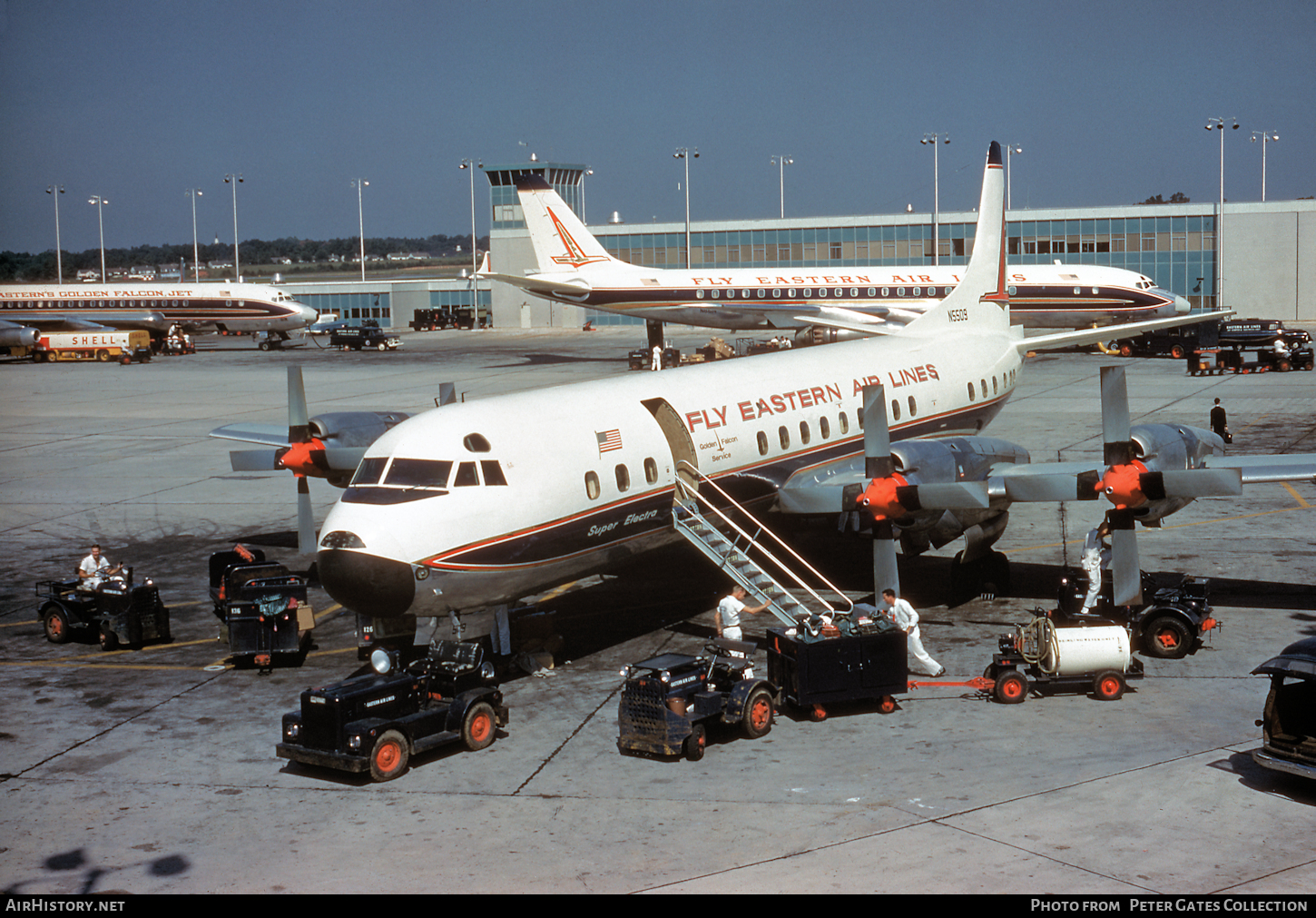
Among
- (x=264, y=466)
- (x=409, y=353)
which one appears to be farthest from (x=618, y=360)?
(x=264, y=466)

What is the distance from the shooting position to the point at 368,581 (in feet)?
58.0

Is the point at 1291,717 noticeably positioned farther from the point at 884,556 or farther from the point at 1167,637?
the point at 884,556

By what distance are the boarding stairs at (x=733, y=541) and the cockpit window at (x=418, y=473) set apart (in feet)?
16.5

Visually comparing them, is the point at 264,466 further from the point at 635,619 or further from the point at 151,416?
the point at 151,416

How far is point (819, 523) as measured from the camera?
82.1 ft

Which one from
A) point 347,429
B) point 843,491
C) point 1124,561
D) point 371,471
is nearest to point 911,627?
point 843,491

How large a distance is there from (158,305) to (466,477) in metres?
90.4

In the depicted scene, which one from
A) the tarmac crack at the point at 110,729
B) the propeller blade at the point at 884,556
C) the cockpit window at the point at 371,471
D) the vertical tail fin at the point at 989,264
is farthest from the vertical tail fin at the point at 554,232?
the tarmac crack at the point at 110,729

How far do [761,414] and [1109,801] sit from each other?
11.8 metres

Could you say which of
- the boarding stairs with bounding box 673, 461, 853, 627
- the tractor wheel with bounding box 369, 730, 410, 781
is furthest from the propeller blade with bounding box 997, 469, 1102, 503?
the tractor wheel with bounding box 369, 730, 410, 781

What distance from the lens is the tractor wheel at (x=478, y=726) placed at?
55.6 feet

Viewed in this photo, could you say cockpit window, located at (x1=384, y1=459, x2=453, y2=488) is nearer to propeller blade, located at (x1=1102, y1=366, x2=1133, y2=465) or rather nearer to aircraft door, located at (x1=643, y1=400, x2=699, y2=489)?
aircraft door, located at (x1=643, y1=400, x2=699, y2=489)

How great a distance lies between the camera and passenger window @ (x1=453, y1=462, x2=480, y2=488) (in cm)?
1888

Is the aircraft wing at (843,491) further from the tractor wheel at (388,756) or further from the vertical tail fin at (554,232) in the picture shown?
the vertical tail fin at (554,232)
